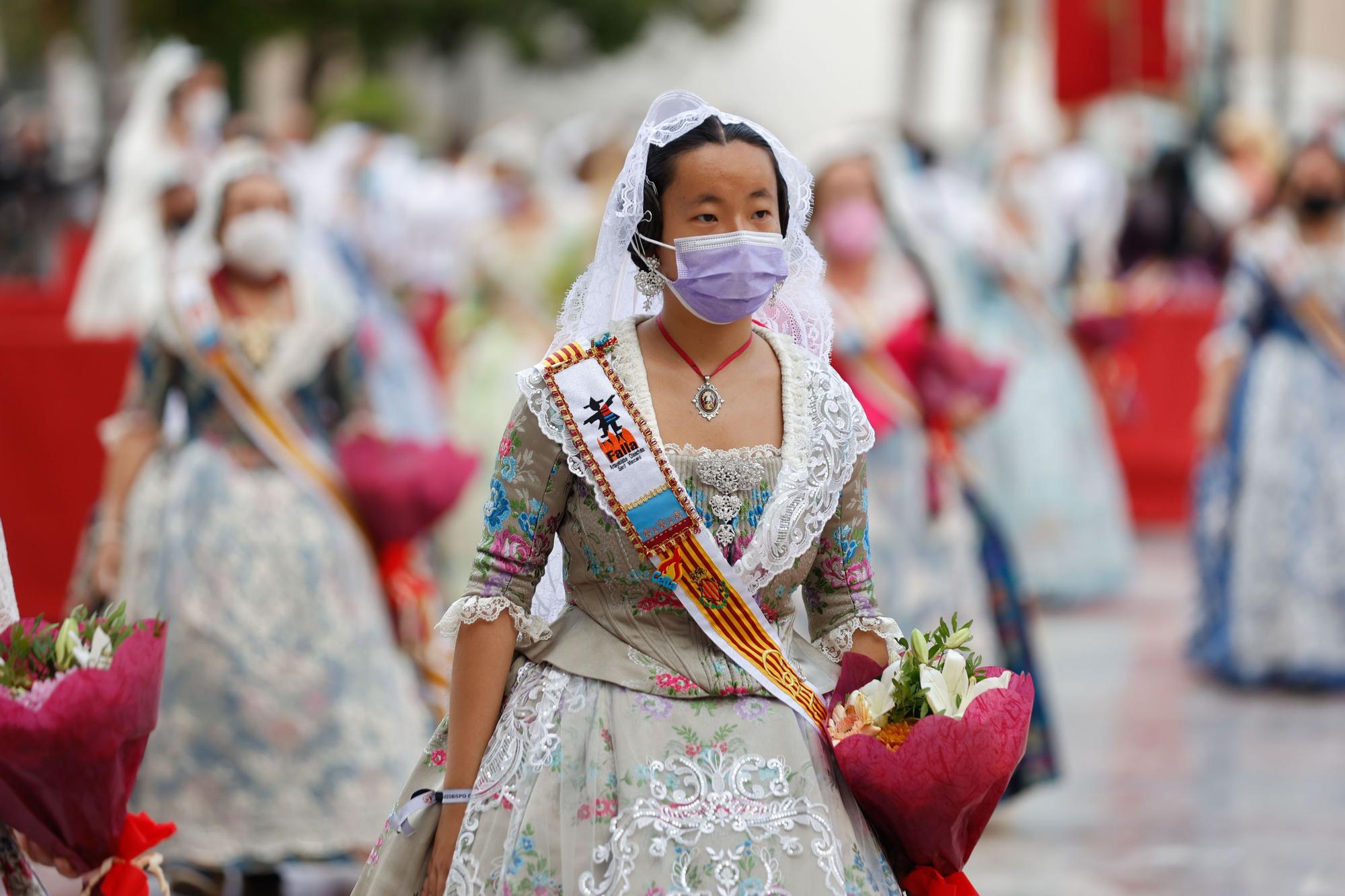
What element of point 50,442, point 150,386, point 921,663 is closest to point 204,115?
point 50,442

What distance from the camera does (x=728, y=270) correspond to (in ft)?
8.79

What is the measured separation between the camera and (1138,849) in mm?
5410

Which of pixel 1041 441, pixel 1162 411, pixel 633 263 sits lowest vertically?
pixel 1162 411

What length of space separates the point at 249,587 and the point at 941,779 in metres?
2.87

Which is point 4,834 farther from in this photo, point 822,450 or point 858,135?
point 858,135

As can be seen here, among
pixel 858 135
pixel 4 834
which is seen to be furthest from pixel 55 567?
pixel 4 834

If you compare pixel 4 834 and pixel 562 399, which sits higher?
pixel 562 399

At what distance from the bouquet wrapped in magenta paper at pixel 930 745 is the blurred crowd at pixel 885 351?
2595 millimetres

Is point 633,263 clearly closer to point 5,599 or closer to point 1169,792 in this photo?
point 5,599

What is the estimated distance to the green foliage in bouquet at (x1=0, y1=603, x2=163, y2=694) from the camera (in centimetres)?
274

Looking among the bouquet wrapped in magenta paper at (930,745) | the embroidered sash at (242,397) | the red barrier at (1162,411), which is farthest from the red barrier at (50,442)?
the red barrier at (1162,411)

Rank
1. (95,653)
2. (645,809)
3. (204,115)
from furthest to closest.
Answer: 1. (204,115)
2. (95,653)
3. (645,809)

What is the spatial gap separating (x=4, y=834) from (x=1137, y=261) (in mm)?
12578

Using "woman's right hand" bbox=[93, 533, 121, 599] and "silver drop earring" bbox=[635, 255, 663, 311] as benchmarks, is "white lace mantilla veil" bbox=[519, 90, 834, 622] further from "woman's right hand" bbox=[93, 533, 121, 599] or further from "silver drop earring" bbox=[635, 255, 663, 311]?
"woman's right hand" bbox=[93, 533, 121, 599]
